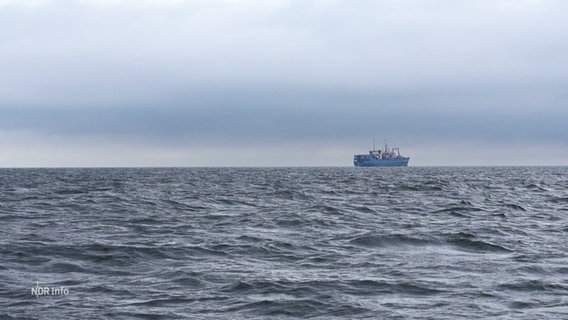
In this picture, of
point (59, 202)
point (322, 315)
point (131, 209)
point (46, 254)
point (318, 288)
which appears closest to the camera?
point (322, 315)

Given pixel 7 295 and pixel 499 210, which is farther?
pixel 499 210

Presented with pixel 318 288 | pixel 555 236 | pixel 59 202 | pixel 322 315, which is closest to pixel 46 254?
pixel 318 288

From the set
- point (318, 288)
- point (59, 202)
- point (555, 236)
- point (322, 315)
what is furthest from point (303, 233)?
point (59, 202)

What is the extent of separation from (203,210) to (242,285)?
63.1ft

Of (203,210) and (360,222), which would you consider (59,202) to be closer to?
(203,210)

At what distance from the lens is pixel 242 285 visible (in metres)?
12.5

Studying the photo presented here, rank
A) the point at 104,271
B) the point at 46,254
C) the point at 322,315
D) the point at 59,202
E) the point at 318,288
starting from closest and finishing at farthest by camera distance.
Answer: the point at 322,315
the point at 318,288
the point at 104,271
the point at 46,254
the point at 59,202

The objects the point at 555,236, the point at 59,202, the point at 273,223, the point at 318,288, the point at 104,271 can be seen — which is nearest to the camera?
the point at 318,288

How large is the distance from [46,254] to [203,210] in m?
15.5

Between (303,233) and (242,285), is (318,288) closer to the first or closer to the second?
(242,285)

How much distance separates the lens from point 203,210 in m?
31.5

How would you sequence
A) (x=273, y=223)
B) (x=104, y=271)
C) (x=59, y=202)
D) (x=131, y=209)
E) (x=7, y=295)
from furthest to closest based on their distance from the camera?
(x=59, y=202)
(x=131, y=209)
(x=273, y=223)
(x=104, y=271)
(x=7, y=295)

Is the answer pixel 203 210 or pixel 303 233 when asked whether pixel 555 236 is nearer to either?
pixel 303 233

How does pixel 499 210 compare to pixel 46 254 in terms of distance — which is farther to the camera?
pixel 499 210
